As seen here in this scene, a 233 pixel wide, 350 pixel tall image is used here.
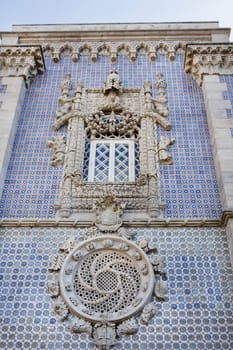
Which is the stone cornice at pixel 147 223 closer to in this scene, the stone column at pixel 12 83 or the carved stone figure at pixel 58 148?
the stone column at pixel 12 83

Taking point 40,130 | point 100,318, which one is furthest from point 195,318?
point 40,130

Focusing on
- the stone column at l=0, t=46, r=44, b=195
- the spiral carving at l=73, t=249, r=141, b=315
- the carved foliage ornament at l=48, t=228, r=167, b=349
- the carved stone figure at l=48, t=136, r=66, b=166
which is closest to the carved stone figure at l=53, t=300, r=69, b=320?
the carved foliage ornament at l=48, t=228, r=167, b=349

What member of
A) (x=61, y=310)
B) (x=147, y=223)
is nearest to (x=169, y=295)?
(x=147, y=223)

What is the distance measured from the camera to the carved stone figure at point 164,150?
8844mm

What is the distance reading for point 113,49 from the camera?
1144 cm

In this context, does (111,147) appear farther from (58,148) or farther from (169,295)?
(169,295)

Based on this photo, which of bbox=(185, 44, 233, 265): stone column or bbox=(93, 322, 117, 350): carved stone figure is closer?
bbox=(93, 322, 117, 350): carved stone figure

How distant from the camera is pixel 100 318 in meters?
6.68

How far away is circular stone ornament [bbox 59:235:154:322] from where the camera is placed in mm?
6816

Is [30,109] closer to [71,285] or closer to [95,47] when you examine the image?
[95,47]

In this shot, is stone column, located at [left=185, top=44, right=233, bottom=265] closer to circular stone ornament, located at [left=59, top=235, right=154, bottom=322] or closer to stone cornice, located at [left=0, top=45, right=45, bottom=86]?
circular stone ornament, located at [left=59, top=235, right=154, bottom=322]

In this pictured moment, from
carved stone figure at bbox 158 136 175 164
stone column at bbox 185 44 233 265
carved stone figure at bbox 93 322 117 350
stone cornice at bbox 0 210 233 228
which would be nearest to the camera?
carved stone figure at bbox 93 322 117 350

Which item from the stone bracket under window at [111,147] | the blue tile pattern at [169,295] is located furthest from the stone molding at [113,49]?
the blue tile pattern at [169,295]

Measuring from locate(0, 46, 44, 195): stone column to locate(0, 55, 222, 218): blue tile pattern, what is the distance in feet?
0.67
